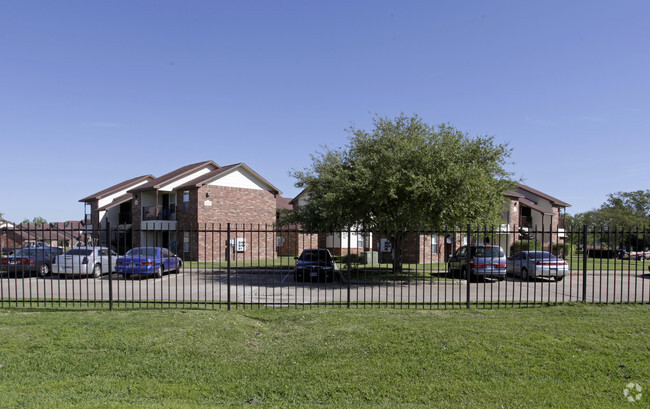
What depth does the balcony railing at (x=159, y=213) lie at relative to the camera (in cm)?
3459

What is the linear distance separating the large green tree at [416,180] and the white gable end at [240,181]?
15.9 m

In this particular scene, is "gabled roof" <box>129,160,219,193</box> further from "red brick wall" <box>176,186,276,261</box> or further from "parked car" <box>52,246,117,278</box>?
"parked car" <box>52,246,117,278</box>

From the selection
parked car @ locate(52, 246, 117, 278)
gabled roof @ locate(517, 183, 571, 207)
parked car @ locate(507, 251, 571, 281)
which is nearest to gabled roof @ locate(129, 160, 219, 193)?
parked car @ locate(52, 246, 117, 278)

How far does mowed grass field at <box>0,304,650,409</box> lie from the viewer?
5316 millimetres

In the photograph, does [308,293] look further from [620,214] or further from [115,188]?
[620,214]

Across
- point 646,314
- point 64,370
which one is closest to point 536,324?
point 646,314

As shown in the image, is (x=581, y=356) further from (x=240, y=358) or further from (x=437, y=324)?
(x=240, y=358)

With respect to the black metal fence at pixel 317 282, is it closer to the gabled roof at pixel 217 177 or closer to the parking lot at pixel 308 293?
the parking lot at pixel 308 293

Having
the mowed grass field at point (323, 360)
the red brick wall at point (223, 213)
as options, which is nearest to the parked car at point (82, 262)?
the mowed grass field at point (323, 360)

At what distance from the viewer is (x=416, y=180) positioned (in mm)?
15859

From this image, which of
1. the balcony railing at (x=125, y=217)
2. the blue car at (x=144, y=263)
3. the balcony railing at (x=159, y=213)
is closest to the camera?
the blue car at (x=144, y=263)

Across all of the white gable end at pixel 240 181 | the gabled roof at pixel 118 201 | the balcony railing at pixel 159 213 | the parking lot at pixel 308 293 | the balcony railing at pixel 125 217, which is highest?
the white gable end at pixel 240 181

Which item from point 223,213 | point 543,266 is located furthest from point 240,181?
point 543,266

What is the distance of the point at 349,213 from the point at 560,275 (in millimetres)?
9302
